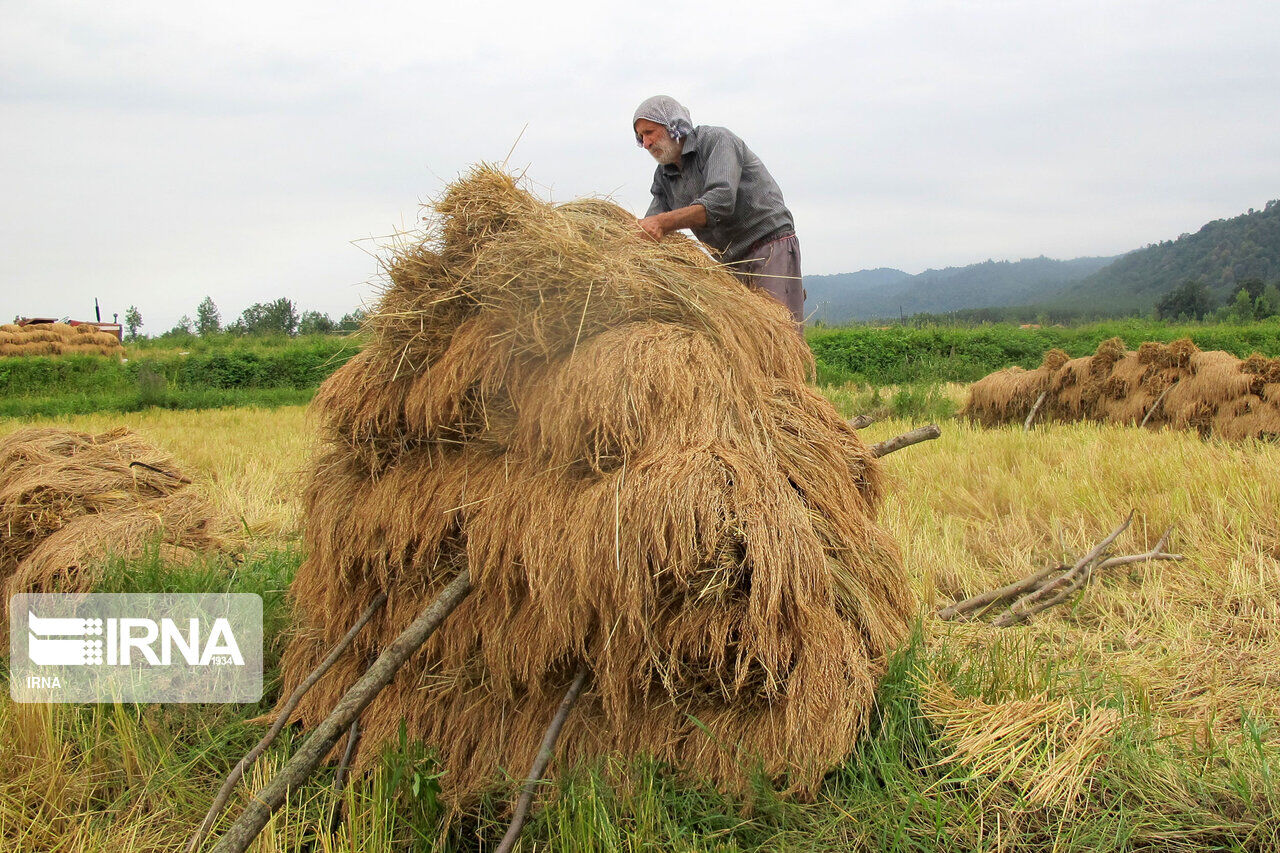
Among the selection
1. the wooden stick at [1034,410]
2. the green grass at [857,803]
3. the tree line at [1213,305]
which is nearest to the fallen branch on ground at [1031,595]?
the green grass at [857,803]

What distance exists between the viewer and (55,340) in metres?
26.4

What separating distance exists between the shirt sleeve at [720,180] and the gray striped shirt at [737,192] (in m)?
0.01

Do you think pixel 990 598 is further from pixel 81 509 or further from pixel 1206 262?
pixel 1206 262

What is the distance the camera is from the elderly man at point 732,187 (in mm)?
4430

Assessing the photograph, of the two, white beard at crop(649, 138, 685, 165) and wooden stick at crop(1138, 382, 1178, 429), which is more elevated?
white beard at crop(649, 138, 685, 165)

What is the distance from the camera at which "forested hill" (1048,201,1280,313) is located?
53.8 meters

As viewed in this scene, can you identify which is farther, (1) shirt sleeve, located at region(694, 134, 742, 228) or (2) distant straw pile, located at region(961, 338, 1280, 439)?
(2) distant straw pile, located at region(961, 338, 1280, 439)

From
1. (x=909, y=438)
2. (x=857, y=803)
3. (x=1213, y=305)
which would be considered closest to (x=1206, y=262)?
(x=1213, y=305)

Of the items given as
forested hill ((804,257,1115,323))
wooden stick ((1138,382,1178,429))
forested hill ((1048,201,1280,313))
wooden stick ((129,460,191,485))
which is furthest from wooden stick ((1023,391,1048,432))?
forested hill ((804,257,1115,323))

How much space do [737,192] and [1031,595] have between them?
8.34ft

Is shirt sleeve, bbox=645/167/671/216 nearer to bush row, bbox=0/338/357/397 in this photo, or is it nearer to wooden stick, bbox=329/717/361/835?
wooden stick, bbox=329/717/361/835

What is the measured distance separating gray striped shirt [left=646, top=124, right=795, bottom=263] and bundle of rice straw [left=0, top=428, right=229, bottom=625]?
3.55 m

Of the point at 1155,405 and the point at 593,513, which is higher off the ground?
the point at 593,513

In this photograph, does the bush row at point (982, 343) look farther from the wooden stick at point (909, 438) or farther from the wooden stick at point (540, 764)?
the wooden stick at point (540, 764)
